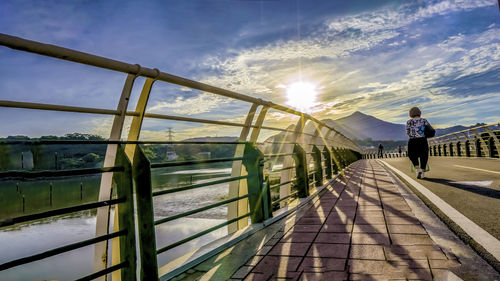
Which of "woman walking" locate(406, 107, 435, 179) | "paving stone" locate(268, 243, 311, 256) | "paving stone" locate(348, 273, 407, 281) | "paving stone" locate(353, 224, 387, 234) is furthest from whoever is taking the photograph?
"woman walking" locate(406, 107, 435, 179)

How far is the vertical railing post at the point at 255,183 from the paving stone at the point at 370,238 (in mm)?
1018

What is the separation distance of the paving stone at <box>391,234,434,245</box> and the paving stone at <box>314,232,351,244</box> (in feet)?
1.22

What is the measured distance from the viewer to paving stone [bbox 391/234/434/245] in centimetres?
231

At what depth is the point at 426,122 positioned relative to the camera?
6570 mm

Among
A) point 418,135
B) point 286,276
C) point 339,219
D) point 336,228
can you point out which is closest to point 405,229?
point 336,228

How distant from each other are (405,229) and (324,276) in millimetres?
1311

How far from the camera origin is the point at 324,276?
5.96ft

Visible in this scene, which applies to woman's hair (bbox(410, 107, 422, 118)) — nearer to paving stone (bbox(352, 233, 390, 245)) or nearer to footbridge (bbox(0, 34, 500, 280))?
footbridge (bbox(0, 34, 500, 280))

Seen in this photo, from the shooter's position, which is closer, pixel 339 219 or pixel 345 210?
pixel 339 219

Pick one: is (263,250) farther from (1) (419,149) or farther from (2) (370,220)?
(1) (419,149)

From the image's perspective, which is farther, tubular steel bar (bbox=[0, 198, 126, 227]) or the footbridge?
the footbridge

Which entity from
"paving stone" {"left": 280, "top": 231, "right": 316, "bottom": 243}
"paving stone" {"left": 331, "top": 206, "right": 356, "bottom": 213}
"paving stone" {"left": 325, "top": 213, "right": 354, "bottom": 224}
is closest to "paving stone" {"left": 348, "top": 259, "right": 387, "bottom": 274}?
"paving stone" {"left": 280, "top": 231, "right": 316, "bottom": 243}

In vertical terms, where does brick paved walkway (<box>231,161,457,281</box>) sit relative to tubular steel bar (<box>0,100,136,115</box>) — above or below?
below

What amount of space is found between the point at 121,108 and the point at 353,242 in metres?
2.04
